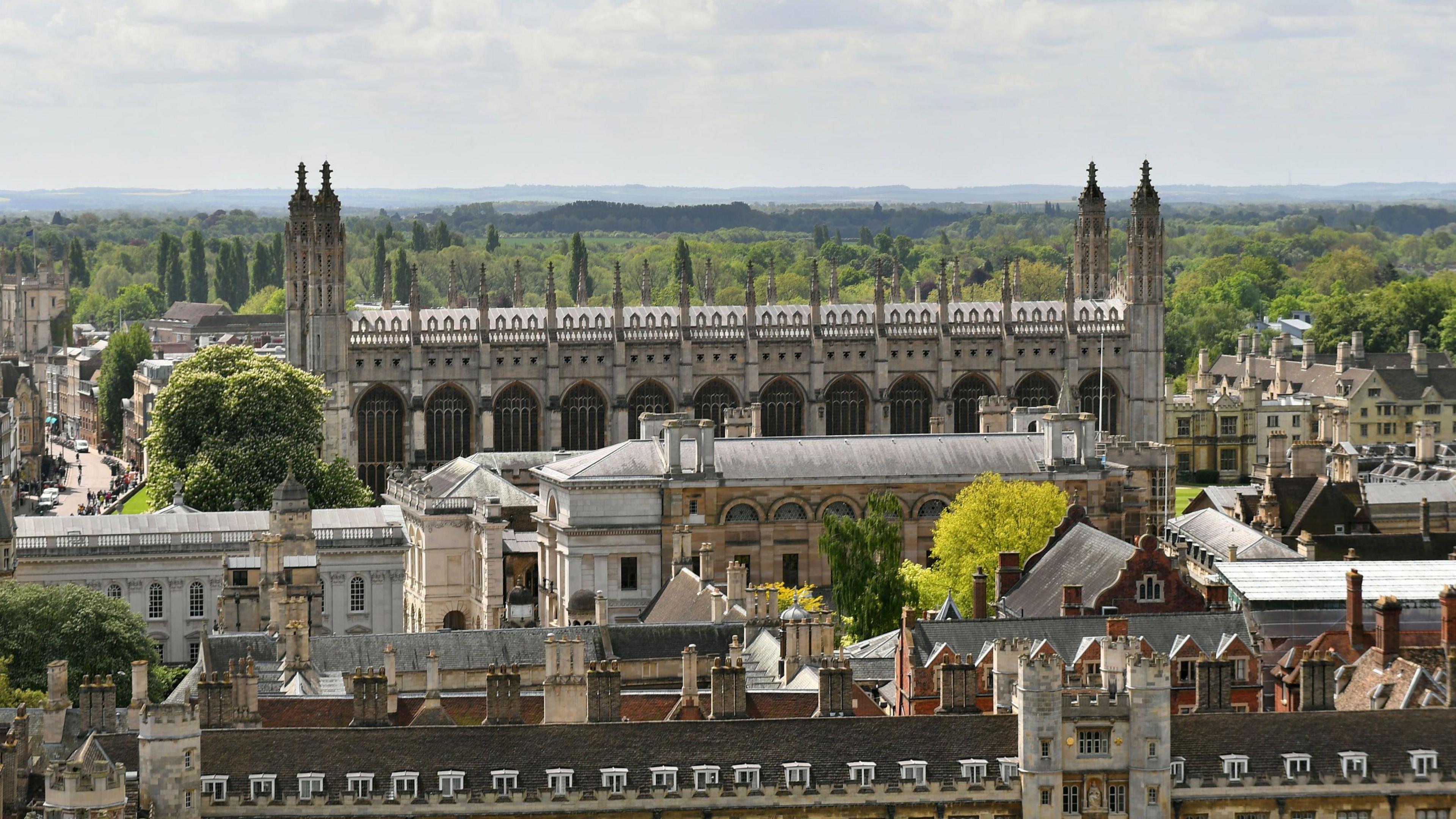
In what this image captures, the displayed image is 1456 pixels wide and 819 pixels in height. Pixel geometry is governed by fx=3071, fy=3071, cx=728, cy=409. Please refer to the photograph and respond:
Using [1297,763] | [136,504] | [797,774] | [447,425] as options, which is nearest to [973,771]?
[797,774]

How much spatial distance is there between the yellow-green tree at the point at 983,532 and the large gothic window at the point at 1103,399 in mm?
40252

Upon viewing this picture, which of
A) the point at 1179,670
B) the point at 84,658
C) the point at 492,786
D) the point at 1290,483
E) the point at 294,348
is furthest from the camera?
the point at 294,348

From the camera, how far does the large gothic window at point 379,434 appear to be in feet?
481

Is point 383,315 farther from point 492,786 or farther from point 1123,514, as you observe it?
point 492,786

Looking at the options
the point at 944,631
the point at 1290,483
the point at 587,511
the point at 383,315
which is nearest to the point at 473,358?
the point at 383,315

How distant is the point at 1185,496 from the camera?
162875 millimetres

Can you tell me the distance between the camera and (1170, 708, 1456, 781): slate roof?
6500 cm

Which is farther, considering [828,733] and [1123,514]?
[1123,514]

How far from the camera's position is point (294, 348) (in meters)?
146

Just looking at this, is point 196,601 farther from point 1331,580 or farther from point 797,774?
point 797,774

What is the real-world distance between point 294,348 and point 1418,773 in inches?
3506

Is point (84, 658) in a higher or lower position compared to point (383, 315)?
lower

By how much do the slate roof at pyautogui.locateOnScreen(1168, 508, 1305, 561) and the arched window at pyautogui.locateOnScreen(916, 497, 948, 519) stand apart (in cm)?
886

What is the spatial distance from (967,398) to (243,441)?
38647 millimetres
